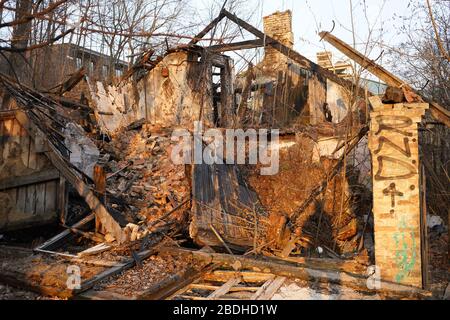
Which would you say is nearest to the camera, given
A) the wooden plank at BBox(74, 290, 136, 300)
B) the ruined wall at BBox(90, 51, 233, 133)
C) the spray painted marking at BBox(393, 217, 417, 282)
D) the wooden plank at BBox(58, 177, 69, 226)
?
the wooden plank at BBox(74, 290, 136, 300)

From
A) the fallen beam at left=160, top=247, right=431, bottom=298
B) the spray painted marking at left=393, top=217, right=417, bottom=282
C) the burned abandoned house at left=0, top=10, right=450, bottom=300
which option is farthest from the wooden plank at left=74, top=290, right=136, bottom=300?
the spray painted marking at left=393, top=217, right=417, bottom=282

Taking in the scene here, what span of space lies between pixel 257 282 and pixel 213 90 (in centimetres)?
1028

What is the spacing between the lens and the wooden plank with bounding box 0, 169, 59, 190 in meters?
6.51

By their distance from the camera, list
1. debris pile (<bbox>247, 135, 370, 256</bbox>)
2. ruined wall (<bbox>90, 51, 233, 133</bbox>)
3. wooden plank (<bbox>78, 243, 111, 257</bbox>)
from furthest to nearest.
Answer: ruined wall (<bbox>90, 51, 233, 133</bbox>)
debris pile (<bbox>247, 135, 370, 256</bbox>)
wooden plank (<bbox>78, 243, 111, 257</bbox>)

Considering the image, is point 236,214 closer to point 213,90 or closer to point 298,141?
point 298,141

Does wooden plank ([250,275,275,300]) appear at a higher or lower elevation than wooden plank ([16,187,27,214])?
lower

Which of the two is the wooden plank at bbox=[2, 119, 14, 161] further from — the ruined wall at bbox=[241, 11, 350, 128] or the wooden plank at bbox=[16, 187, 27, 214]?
the ruined wall at bbox=[241, 11, 350, 128]

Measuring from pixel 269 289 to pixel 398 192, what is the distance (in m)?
2.05

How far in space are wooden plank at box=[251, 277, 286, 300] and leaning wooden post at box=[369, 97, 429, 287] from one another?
130 cm

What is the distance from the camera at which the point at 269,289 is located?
15.8ft

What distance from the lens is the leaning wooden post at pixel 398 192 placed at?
4.78 m

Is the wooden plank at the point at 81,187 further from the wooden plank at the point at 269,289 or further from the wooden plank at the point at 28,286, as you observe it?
the wooden plank at the point at 269,289

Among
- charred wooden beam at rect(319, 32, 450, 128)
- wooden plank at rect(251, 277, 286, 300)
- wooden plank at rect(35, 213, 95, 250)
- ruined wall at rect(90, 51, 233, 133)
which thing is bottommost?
wooden plank at rect(251, 277, 286, 300)

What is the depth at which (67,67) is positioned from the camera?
19.0 m
